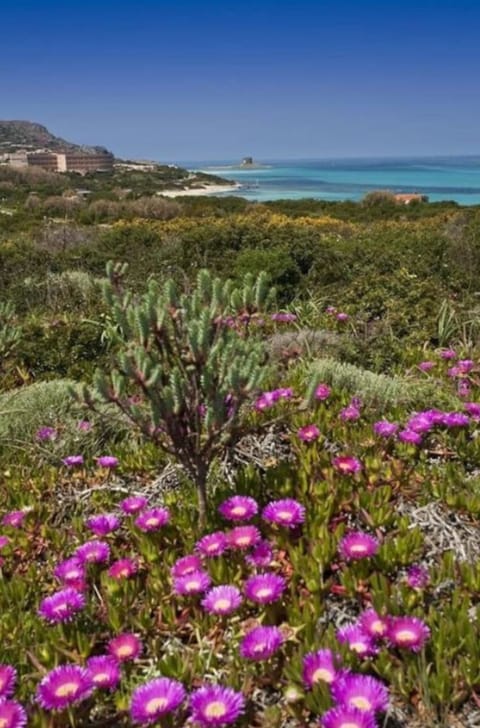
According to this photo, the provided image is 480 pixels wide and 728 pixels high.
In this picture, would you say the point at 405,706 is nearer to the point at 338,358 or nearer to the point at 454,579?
the point at 454,579

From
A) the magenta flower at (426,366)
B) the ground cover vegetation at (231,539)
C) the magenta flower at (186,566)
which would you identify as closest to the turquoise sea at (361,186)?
the magenta flower at (426,366)

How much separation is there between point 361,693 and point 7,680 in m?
0.81

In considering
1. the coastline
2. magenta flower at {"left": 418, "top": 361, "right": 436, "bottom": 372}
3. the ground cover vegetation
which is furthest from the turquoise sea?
the ground cover vegetation

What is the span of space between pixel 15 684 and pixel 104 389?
0.78 m

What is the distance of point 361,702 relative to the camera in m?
1.40

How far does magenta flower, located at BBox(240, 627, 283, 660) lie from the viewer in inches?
61.6

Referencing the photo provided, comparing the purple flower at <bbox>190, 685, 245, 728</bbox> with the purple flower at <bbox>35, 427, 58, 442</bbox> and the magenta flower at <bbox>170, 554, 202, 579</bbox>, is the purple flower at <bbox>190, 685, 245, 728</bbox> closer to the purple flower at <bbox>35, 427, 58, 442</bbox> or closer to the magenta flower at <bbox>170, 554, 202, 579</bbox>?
the magenta flower at <bbox>170, 554, 202, 579</bbox>

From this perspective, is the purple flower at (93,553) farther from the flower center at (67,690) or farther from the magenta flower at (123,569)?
the flower center at (67,690)

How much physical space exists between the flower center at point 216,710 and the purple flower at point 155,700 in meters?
0.07

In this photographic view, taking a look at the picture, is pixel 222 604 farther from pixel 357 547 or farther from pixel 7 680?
pixel 7 680

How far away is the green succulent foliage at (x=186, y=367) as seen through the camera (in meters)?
1.98

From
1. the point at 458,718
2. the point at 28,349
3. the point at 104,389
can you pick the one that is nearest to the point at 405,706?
the point at 458,718

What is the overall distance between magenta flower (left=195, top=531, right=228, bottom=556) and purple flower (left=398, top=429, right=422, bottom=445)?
0.96 m

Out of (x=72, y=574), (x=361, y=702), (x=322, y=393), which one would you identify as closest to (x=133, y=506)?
(x=72, y=574)
